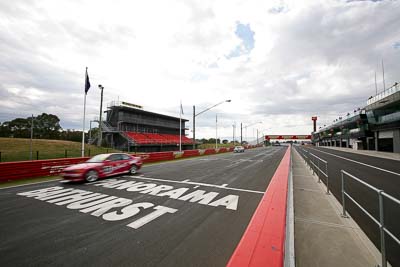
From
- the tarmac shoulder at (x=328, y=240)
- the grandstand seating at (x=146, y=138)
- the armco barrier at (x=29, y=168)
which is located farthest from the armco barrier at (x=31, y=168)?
the grandstand seating at (x=146, y=138)

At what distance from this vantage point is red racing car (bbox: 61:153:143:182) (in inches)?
343

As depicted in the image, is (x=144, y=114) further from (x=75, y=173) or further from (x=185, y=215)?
(x=185, y=215)

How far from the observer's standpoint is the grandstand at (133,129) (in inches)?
1468

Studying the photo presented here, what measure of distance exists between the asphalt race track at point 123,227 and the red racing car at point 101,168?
1561 mm

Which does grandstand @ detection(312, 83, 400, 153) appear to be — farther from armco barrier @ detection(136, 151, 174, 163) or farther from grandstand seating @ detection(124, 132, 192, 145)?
grandstand seating @ detection(124, 132, 192, 145)

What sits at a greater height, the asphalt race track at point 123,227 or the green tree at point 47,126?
the green tree at point 47,126

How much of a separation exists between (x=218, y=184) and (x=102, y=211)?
4959mm

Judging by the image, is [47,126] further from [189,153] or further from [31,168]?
[31,168]

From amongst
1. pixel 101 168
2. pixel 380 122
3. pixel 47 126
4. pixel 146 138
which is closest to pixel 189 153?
pixel 146 138

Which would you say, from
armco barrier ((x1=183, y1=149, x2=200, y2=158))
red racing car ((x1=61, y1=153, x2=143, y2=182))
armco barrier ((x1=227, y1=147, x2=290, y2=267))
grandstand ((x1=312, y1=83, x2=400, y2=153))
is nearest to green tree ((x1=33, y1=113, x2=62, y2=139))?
armco barrier ((x1=183, y1=149, x2=200, y2=158))

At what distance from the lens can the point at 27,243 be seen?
359 centimetres

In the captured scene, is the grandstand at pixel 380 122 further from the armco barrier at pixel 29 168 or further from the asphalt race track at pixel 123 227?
the armco barrier at pixel 29 168

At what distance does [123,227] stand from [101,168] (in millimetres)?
6374

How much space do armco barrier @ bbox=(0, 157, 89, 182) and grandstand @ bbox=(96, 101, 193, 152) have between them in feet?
72.0
